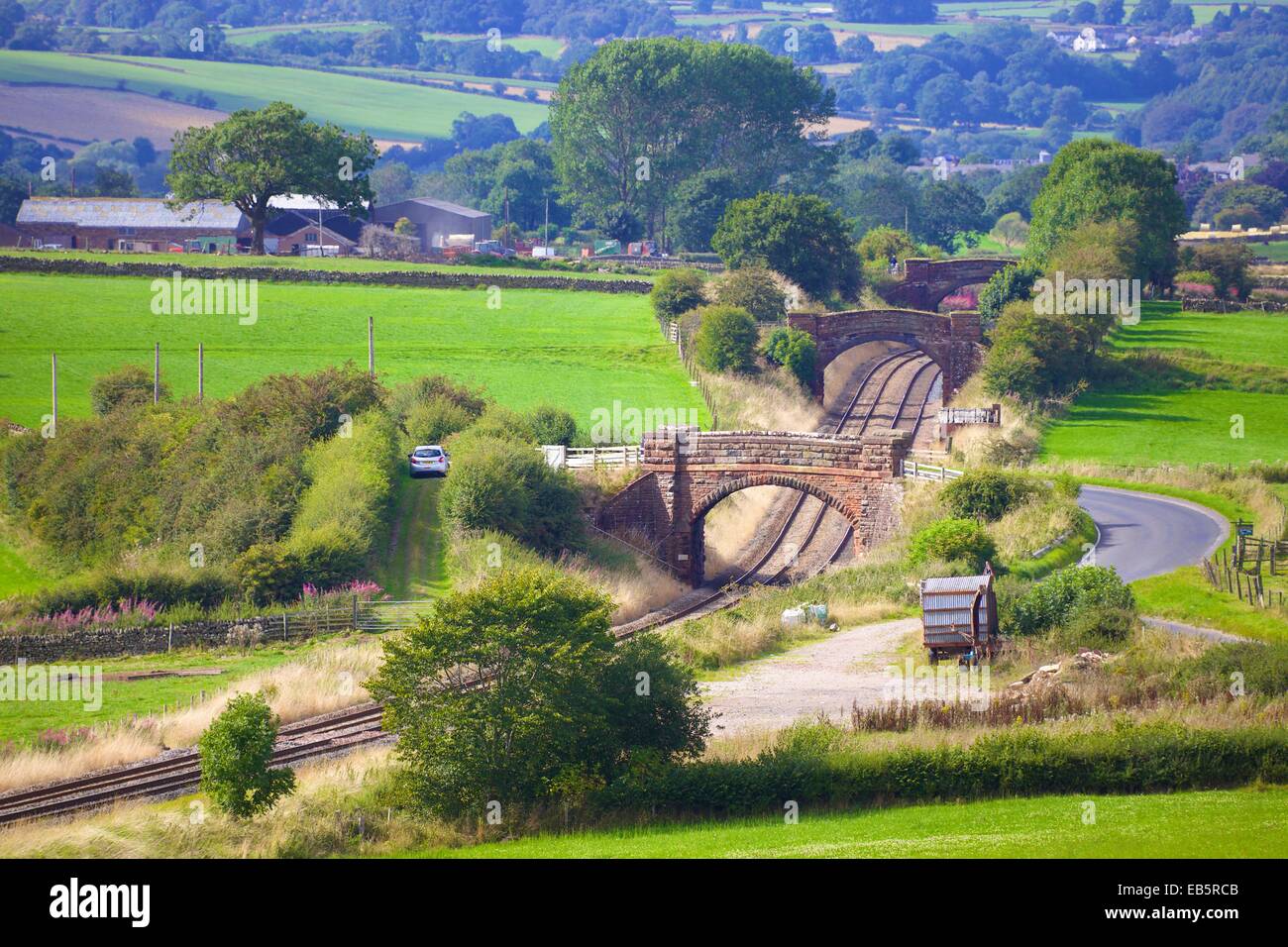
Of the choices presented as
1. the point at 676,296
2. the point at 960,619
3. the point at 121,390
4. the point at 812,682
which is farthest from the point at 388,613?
the point at 676,296

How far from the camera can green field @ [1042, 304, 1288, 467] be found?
7338cm

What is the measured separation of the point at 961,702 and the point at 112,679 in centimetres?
2063

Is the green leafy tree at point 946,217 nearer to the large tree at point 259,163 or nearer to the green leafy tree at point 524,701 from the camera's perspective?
the large tree at point 259,163

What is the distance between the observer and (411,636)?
111 ft

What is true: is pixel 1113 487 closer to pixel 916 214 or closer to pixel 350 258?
pixel 350 258

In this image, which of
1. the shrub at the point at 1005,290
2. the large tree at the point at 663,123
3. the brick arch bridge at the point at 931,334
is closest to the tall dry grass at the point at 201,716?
the brick arch bridge at the point at 931,334

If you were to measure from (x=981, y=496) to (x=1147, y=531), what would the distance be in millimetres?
5086

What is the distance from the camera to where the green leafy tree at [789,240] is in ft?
328

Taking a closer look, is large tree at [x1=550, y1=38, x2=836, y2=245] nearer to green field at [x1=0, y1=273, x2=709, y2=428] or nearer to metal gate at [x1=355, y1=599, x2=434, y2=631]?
green field at [x1=0, y1=273, x2=709, y2=428]

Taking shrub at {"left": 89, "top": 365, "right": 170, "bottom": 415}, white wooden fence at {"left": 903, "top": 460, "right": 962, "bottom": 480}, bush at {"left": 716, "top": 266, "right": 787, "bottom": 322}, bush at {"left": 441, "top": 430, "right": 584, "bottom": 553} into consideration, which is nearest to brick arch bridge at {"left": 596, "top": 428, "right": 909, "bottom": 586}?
white wooden fence at {"left": 903, "top": 460, "right": 962, "bottom": 480}

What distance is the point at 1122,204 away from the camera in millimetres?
116500

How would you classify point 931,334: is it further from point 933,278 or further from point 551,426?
point 933,278

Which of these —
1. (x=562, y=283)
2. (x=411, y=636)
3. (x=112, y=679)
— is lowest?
(x=112, y=679)
